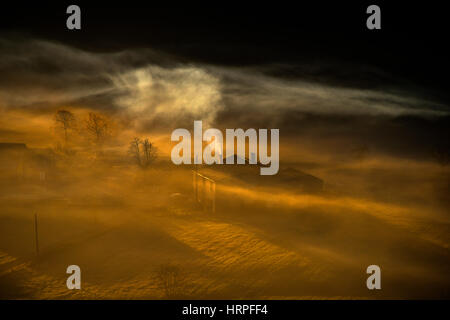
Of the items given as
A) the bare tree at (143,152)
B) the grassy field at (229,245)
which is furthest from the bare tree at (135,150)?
the grassy field at (229,245)

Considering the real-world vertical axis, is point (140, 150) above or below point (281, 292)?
above

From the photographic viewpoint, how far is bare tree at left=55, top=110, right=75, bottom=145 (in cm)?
3784

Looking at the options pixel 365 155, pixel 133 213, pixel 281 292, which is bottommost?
pixel 281 292

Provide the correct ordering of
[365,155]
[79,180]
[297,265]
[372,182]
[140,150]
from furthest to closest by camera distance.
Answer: [365,155] → [140,150] → [372,182] → [79,180] → [297,265]

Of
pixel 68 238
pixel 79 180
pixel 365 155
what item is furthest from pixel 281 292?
pixel 365 155

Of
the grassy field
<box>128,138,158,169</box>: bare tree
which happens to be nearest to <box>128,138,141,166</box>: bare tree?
<box>128,138,158,169</box>: bare tree

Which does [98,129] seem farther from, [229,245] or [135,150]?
[229,245]

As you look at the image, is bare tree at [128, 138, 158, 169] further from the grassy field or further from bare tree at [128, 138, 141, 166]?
the grassy field

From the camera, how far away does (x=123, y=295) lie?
10.5 meters

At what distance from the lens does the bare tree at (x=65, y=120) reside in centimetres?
3784

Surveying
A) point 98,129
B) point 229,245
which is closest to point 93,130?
point 98,129

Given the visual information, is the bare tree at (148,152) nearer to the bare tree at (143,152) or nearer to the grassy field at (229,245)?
the bare tree at (143,152)
